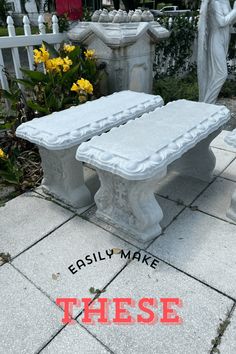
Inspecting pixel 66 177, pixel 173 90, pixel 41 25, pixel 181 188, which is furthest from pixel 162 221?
pixel 173 90

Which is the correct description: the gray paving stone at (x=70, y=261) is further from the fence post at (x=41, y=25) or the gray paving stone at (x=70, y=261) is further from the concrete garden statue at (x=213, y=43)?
the concrete garden statue at (x=213, y=43)

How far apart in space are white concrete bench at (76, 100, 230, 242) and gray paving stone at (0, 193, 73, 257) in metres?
0.42

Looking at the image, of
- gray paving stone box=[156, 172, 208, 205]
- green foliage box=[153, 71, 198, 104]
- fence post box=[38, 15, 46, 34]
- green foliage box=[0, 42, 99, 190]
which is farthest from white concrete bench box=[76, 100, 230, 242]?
green foliage box=[153, 71, 198, 104]

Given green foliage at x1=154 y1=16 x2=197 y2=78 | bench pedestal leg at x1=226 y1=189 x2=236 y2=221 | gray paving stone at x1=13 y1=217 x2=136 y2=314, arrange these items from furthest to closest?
green foliage at x1=154 y1=16 x2=197 y2=78, bench pedestal leg at x1=226 y1=189 x2=236 y2=221, gray paving stone at x1=13 y1=217 x2=136 y2=314

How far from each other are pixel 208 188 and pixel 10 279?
1.96m

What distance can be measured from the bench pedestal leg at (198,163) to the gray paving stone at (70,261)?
118 cm

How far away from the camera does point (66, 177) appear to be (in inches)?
102

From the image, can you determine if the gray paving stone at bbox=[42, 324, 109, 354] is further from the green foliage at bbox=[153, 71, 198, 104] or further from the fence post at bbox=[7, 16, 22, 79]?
the green foliage at bbox=[153, 71, 198, 104]

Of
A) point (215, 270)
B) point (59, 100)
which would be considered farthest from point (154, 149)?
point (59, 100)

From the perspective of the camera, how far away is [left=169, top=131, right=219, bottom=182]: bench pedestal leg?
2941 mm

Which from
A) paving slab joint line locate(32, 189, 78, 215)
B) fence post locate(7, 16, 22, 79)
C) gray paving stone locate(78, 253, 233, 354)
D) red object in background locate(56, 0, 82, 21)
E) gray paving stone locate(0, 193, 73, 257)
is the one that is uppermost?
red object in background locate(56, 0, 82, 21)

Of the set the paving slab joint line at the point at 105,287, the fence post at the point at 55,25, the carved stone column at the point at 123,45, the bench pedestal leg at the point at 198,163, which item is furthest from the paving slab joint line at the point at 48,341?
the fence post at the point at 55,25

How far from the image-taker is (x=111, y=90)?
398 centimetres

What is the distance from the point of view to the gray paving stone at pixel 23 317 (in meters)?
1.60
